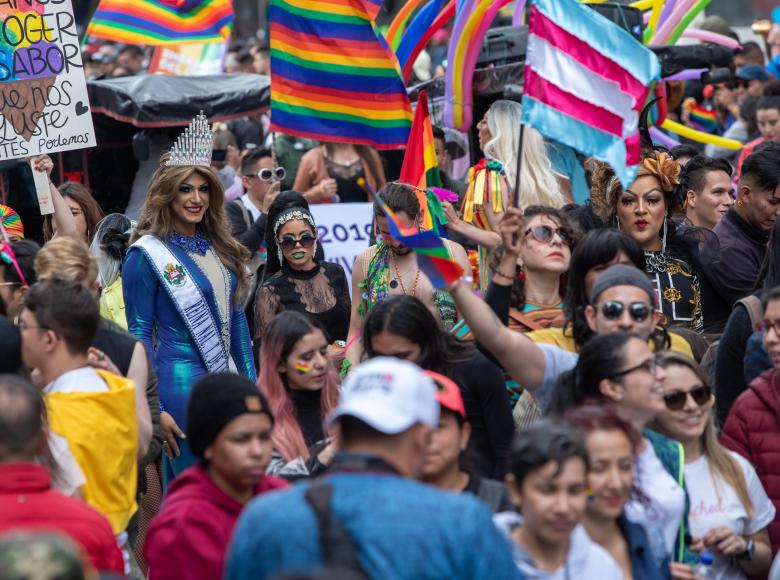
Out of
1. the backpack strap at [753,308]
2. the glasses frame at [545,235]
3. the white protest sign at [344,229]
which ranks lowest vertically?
the white protest sign at [344,229]

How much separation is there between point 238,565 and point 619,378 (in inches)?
74.9

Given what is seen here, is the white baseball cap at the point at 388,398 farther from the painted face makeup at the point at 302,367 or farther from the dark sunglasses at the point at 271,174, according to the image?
the dark sunglasses at the point at 271,174

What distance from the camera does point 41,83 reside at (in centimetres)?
772

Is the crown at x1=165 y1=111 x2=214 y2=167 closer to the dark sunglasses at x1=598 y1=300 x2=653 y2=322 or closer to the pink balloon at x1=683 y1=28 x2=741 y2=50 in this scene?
the dark sunglasses at x1=598 y1=300 x2=653 y2=322

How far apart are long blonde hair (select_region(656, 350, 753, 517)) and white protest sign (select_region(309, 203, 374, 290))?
5171 mm

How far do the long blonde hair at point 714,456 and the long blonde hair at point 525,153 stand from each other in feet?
10.4

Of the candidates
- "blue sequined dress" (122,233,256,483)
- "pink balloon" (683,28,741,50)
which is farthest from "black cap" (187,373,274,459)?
"pink balloon" (683,28,741,50)

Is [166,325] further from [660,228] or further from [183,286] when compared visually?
[660,228]

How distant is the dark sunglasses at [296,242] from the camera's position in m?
7.96

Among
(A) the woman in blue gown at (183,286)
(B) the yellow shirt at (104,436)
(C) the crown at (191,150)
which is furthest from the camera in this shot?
(C) the crown at (191,150)

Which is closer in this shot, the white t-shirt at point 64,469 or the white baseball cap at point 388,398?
the white baseball cap at point 388,398

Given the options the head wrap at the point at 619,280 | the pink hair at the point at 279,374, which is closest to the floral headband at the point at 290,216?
the pink hair at the point at 279,374

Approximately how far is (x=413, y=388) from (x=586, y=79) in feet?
9.20

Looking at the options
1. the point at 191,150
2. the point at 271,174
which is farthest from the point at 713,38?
the point at 191,150
